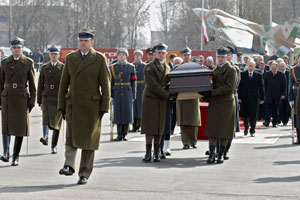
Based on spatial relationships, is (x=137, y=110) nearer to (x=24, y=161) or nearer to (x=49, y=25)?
(x=24, y=161)

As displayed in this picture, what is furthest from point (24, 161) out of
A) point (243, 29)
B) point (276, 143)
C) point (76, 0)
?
point (76, 0)

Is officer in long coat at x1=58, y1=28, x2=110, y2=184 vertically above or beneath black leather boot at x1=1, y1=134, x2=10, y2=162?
above

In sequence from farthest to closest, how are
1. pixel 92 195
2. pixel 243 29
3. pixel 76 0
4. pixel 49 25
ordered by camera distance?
pixel 49 25 → pixel 76 0 → pixel 243 29 → pixel 92 195

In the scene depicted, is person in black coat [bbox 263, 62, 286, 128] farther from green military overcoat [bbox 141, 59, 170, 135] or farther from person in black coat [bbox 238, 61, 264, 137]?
green military overcoat [bbox 141, 59, 170, 135]

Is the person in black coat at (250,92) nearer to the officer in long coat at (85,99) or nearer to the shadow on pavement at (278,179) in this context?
the shadow on pavement at (278,179)

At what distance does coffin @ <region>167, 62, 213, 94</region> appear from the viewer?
41.1 feet

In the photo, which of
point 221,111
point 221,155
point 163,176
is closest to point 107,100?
point 163,176

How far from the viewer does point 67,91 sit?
10.4 m

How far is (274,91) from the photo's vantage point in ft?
71.8

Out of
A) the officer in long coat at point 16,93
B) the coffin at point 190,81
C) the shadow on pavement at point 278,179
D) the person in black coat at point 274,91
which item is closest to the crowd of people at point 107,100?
the officer in long coat at point 16,93

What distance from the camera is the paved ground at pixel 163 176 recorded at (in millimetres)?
9289

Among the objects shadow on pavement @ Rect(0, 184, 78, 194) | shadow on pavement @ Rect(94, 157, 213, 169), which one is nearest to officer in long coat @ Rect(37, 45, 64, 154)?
shadow on pavement @ Rect(94, 157, 213, 169)

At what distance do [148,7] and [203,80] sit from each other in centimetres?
7564

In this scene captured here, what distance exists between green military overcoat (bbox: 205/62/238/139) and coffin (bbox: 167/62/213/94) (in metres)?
0.18
